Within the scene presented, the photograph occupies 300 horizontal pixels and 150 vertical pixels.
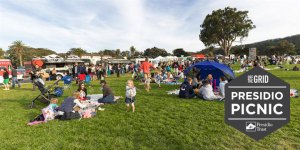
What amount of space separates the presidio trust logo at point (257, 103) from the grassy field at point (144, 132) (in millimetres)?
2098

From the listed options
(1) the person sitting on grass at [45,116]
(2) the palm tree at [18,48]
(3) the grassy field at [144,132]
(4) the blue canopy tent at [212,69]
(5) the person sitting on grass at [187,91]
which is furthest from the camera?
(2) the palm tree at [18,48]

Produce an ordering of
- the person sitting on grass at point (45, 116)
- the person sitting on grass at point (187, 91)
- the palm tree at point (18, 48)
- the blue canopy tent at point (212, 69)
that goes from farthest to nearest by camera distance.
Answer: the palm tree at point (18, 48)
the blue canopy tent at point (212, 69)
the person sitting on grass at point (187, 91)
the person sitting on grass at point (45, 116)

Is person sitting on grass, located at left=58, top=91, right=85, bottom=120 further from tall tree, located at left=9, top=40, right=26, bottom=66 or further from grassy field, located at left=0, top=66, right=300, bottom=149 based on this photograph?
tall tree, located at left=9, top=40, right=26, bottom=66

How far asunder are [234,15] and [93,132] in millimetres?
43929

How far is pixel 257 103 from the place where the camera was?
89.4 inches

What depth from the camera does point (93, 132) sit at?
17.2 feet

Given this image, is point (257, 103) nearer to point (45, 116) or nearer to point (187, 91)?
point (45, 116)

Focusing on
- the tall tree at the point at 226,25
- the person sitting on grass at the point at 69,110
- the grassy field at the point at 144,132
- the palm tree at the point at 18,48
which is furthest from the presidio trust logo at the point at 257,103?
the palm tree at the point at 18,48

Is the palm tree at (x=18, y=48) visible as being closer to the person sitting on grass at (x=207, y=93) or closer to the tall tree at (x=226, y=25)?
the tall tree at (x=226, y=25)

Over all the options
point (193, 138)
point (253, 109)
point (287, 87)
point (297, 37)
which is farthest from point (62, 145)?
point (297, 37)

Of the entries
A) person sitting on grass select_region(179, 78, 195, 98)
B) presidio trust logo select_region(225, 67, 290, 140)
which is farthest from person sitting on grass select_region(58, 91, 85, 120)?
presidio trust logo select_region(225, 67, 290, 140)

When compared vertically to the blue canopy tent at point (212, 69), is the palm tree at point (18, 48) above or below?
above

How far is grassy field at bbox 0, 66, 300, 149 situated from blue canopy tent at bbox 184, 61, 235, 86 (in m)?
3.79

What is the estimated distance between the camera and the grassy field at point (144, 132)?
4402 millimetres
